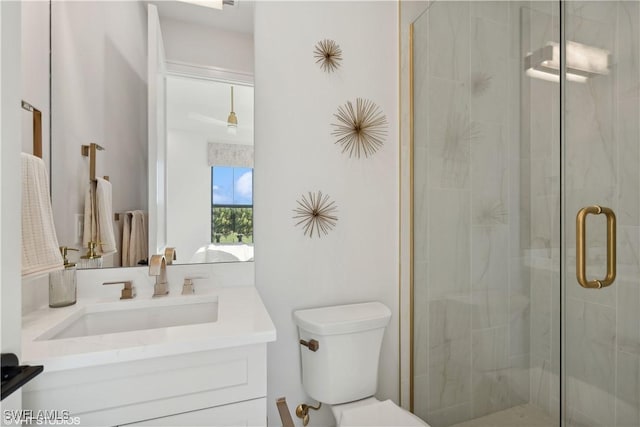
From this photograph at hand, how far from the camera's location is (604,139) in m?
1.17

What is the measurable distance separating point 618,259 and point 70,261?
1.96 metres

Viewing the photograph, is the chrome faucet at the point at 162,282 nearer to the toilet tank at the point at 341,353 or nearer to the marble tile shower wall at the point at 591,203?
the toilet tank at the point at 341,353

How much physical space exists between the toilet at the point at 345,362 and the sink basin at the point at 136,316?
1.33ft

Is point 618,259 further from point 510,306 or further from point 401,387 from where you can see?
point 401,387

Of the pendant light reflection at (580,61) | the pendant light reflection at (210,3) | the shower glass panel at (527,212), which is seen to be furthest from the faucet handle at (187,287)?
the pendant light reflection at (580,61)

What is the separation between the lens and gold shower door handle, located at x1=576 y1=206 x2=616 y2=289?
1.02 metres

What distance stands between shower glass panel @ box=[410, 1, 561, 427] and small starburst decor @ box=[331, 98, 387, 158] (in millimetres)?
212

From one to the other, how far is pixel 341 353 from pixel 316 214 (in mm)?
604

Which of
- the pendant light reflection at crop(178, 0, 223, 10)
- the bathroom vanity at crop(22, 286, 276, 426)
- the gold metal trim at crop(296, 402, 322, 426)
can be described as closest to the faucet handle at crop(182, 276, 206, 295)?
the bathroom vanity at crop(22, 286, 276, 426)

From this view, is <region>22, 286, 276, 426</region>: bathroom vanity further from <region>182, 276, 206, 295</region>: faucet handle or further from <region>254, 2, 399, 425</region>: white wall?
<region>254, 2, 399, 425</region>: white wall

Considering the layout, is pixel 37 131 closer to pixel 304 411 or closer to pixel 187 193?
pixel 187 193

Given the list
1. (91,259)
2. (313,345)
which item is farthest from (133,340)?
(313,345)

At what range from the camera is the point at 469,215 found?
1.40m

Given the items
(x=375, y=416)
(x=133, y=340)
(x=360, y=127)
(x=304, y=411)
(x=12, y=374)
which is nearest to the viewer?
(x=12, y=374)
